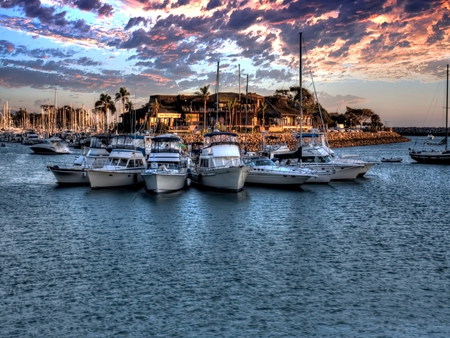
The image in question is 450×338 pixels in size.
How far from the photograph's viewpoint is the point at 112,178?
4862 centimetres

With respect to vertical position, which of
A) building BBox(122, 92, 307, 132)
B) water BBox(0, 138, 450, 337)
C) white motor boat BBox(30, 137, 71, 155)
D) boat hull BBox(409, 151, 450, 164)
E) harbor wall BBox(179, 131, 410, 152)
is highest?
building BBox(122, 92, 307, 132)

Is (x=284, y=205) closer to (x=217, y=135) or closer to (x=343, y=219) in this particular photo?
(x=343, y=219)

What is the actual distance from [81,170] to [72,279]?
1293 inches

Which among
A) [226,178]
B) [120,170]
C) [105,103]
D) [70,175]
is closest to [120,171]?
[120,170]

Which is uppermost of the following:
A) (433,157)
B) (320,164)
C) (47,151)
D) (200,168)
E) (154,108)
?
(154,108)

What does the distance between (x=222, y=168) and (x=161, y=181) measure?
5811 mm

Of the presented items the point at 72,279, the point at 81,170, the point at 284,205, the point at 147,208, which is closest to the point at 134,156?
the point at 81,170

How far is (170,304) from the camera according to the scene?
18.1m

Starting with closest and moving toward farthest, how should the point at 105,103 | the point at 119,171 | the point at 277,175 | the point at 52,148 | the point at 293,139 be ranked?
the point at 119,171 → the point at 277,175 → the point at 52,148 → the point at 293,139 → the point at 105,103

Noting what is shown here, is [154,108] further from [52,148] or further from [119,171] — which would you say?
[119,171]

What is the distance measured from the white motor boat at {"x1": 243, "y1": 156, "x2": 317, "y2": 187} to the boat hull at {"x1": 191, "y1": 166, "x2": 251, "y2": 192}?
3.16 m

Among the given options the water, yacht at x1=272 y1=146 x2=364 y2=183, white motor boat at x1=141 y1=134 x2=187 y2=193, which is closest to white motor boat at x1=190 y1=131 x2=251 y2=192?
white motor boat at x1=141 y1=134 x2=187 y2=193

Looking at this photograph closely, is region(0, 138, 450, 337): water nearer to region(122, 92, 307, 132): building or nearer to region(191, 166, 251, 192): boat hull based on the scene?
region(191, 166, 251, 192): boat hull

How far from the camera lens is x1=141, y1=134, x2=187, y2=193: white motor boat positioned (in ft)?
148
